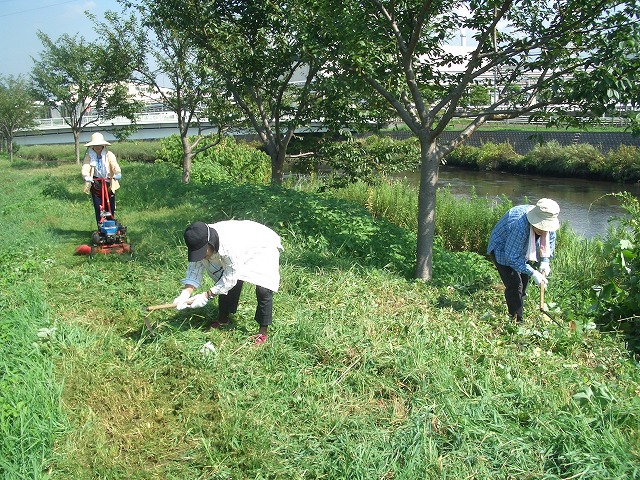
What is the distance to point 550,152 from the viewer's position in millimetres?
26656

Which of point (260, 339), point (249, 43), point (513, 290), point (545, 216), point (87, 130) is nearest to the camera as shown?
point (260, 339)

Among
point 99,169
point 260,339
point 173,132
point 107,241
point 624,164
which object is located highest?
point 99,169

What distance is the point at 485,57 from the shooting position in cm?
810

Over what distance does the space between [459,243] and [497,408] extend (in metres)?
8.27

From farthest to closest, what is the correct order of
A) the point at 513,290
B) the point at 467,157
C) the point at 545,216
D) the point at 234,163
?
1. the point at 467,157
2. the point at 234,163
3. the point at 513,290
4. the point at 545,216

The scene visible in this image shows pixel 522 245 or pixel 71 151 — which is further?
pixel 71 151

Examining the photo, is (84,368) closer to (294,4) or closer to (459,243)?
(294,4)

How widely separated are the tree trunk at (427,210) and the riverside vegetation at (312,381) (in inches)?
13.7

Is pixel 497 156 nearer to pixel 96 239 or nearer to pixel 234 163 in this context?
pixel 234 163

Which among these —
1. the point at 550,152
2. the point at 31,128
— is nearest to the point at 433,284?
the point at 550,152

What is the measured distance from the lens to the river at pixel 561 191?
1727cm

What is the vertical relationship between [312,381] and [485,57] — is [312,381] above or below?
below

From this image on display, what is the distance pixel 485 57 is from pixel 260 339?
5209mm

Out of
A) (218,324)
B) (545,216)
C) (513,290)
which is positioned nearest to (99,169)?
(218,324)
